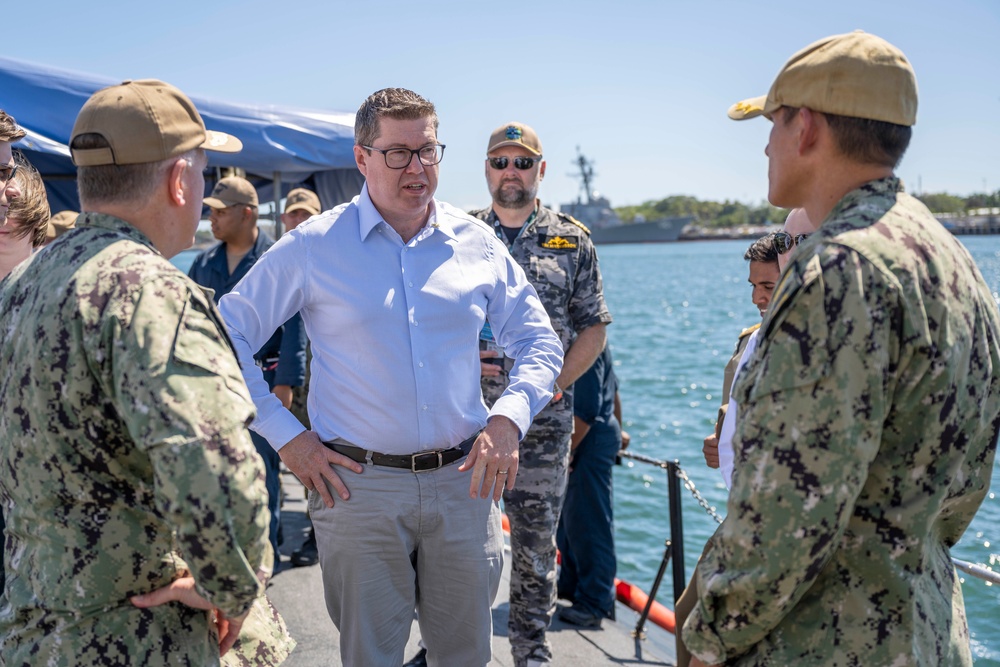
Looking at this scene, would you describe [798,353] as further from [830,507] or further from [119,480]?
[119,480]

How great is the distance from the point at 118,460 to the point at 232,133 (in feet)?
15.9

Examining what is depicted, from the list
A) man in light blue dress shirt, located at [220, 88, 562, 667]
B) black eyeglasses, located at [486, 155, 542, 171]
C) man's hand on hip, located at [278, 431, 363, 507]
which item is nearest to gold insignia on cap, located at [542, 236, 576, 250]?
black eyeglasses, located at [486, 155, 542, 171]

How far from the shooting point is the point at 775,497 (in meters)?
1.64

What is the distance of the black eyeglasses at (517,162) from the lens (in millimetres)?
4211

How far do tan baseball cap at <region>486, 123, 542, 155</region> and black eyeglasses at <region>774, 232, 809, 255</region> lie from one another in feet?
5.19

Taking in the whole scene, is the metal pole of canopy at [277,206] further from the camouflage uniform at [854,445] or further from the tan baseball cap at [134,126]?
the camouflage uniform at [854,445]

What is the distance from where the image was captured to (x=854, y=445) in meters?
1.59

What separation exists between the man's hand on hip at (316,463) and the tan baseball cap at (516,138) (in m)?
2.02

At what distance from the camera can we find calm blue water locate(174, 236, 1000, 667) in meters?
8.91

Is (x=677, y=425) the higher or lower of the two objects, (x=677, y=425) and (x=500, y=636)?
the lower

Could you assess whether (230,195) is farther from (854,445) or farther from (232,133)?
(854,445)

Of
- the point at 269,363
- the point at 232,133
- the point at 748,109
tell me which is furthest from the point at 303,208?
the point at 748,109

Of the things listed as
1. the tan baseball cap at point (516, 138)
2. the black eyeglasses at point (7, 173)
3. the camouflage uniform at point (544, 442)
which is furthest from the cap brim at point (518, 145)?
the black eyeglasses at point (7, 173)

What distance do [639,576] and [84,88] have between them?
663 centimetres
